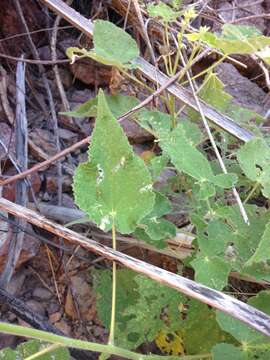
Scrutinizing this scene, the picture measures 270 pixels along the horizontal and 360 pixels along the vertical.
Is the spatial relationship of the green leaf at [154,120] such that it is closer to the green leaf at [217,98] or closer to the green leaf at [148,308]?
the green leaf at [217,98]

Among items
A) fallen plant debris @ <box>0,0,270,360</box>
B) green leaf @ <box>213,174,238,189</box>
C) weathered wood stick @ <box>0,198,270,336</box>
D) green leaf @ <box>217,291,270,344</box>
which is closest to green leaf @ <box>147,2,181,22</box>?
fallen plant debris @ <box>0,0,270,360</box>

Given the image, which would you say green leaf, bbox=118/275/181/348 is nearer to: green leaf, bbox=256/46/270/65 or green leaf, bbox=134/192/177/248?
green leaf, bbox=134/192/177/248

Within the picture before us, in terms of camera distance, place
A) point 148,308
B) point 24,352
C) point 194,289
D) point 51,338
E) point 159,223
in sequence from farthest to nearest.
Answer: point 148,308, point 159,223, point 24,352, point 194,289, point 51,338

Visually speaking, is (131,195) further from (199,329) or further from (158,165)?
(199,329)

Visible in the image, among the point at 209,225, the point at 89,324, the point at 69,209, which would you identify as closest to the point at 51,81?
the point at 69,209

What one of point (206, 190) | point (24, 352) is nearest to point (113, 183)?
point (206, 190)

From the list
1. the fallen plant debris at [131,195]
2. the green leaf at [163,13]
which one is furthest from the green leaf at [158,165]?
the green leaf at [163,13]

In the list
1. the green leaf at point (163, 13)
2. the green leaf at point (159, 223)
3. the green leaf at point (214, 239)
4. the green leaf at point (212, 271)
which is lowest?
the green leaf at point (159, 223)
